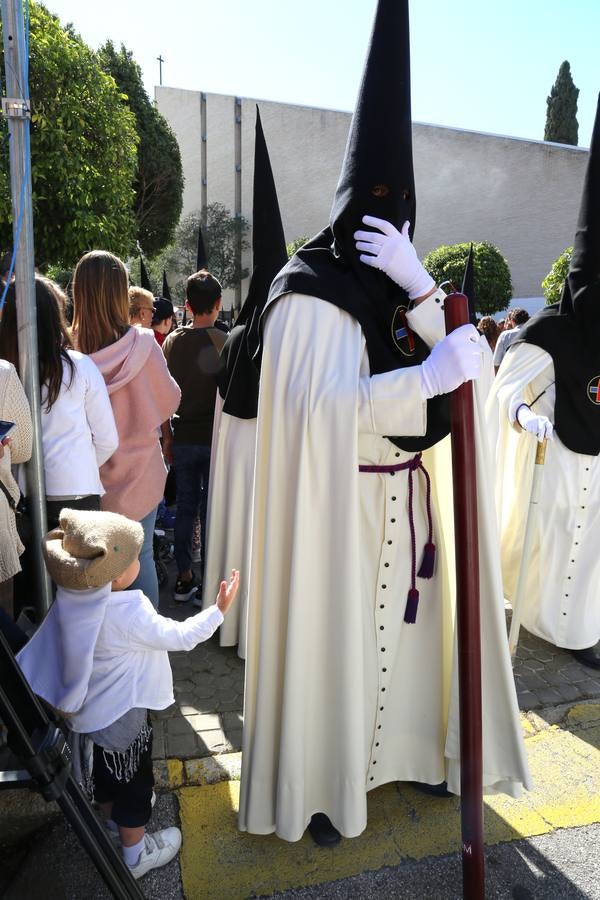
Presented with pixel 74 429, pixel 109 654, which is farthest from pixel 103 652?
pixel 74 429

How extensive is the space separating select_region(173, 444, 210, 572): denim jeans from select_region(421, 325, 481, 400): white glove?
2.62 m

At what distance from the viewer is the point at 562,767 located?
107 inches

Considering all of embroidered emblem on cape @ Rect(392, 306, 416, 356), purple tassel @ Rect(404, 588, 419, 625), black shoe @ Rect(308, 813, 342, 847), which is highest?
embroidered emblem on cape @ Rect(392, 306, 416, 356)

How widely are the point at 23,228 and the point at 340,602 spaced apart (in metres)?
1.75

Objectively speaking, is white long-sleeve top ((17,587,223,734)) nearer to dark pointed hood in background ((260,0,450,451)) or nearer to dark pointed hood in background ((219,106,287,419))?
dark pointed hood in background ((260,0,450,451))

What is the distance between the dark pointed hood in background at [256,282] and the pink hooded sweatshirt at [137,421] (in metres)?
0.42

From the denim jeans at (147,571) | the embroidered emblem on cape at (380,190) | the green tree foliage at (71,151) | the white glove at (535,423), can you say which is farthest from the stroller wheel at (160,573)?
the green tree foliage at (71,151)

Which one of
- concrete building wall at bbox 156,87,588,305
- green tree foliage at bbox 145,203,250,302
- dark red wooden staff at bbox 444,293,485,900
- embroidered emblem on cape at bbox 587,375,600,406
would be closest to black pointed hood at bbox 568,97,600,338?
embroidered emblem on cape at bbox 587,375,600,406

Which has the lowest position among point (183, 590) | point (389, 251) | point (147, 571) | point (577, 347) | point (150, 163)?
point (183, 590)

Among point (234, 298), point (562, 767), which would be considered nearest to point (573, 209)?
point (234, 298)

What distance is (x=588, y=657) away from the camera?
364cm

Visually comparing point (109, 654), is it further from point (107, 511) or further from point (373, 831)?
point (373, 831)

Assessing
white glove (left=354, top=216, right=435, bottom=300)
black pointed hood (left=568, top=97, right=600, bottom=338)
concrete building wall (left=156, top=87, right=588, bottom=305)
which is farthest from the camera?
concrete building wall (left=156, top=87, right=588, bottom=305)

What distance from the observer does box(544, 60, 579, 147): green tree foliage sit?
32.3 m
